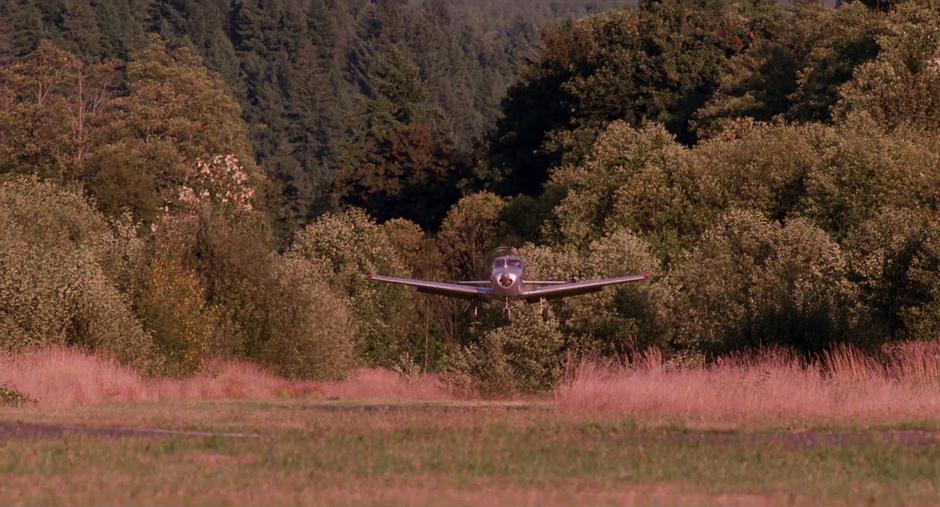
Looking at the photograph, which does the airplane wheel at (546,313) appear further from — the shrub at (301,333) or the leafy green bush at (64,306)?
the leafy green bush at (64,306)

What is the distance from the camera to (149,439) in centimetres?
2508

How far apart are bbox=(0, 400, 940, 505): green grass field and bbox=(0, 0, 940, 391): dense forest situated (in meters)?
21.3

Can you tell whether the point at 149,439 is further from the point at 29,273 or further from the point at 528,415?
the point at 29,273

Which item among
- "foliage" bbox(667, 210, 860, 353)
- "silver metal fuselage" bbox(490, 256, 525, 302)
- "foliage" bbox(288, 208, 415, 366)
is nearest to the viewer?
"silver metal fuselage" bbox(490, 256, 525, 302)

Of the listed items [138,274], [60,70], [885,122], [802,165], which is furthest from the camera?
[60,70]

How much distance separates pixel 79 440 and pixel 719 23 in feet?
314

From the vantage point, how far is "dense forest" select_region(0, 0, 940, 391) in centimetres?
5134

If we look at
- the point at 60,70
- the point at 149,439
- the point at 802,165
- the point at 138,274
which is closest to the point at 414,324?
the point at 802,165

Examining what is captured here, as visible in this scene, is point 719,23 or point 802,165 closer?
point 802,165

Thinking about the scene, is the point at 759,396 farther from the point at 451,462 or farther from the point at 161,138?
the point at 161,138

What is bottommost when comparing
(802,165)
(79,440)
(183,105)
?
(79,440)

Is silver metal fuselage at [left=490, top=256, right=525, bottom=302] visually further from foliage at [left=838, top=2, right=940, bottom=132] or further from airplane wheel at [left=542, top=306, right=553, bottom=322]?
foliage at [left=838, top=2, right=940, bottom=132]

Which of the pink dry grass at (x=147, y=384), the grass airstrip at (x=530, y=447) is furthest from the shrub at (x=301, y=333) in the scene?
the grass airstrip at (x=530, y=447)

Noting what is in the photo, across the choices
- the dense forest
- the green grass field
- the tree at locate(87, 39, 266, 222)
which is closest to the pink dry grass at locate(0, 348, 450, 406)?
the dense forest
